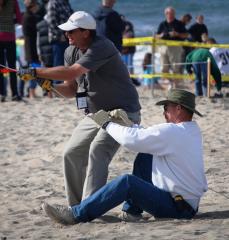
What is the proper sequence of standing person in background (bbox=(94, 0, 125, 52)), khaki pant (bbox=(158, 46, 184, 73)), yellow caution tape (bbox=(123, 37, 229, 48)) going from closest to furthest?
standing person in background (bbox=(94, 0, 125, 52)), yellow caution tape (bbox=(123, 37, 229, 48)), khaki pant (bbox=(158, 46, 184, 73))

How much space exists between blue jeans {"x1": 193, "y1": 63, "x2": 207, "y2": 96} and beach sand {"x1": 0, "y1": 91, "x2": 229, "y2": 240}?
20.8 inches

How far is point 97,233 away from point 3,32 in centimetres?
696

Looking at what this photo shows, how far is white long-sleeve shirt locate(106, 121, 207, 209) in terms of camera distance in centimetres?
599

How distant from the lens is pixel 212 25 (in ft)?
96.5

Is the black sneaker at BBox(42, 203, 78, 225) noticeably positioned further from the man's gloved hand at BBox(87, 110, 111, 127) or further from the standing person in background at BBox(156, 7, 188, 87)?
the standing person in background at BBox(156, 7, 188, 87)

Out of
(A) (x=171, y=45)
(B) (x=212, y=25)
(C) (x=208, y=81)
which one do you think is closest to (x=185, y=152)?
(C) (x=208, y=81)

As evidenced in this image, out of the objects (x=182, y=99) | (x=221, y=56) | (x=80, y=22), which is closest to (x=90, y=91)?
(x=80, y=22)

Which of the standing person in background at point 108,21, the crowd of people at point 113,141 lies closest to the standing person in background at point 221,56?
the standing person in background at point 108,21

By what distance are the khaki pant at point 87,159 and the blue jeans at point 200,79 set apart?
286 inches

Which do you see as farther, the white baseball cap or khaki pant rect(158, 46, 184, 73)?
khaki pant rect(158, 46, 184, 73)

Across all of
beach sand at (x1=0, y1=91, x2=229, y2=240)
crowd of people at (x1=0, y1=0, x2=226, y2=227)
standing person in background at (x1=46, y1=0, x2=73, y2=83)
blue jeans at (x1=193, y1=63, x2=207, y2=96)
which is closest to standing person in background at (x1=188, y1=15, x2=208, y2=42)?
blue jeans at (x1=193, y1=63, x2=207, y2=96)

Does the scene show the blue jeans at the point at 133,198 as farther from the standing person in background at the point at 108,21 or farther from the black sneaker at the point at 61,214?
the standing person in background at the point at 108,21

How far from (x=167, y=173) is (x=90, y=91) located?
40.1 inches

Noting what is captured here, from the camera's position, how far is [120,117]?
6.34 metres
